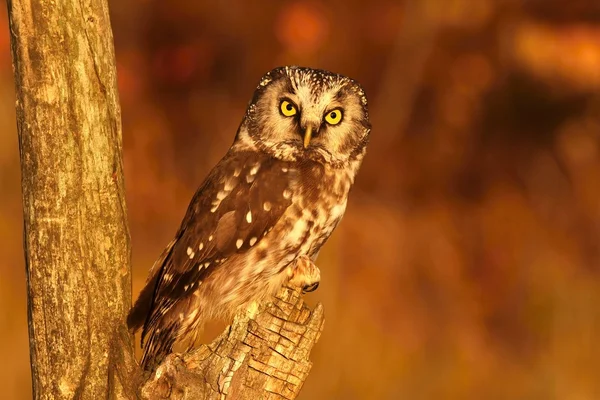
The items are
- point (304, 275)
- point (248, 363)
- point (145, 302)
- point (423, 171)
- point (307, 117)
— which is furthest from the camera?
point (423, 171)

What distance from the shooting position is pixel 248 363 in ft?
9.00

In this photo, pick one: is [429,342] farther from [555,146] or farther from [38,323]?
[38,323]

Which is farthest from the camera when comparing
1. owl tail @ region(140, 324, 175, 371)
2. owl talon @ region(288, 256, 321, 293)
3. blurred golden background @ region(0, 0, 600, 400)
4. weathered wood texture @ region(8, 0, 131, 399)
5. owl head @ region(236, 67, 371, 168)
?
blurred golden background @ region(0, 0, 600, 400)

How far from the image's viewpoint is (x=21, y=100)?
271 cm

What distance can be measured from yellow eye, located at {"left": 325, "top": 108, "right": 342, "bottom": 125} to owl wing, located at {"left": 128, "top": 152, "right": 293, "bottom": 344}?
272 millimetres

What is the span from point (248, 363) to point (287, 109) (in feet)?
3.97

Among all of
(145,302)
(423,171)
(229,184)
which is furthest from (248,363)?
(423,171)

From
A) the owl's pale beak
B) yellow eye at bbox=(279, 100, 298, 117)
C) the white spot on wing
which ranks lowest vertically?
the white spot on wing

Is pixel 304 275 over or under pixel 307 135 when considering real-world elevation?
under

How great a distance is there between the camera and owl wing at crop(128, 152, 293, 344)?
3.50 metres

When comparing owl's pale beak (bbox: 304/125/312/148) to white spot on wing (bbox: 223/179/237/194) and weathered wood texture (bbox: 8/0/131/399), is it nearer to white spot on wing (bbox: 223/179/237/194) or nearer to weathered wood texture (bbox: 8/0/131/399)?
white spot on wing (bbox: 223/179/237/194)

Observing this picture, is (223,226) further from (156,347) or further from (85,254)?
(85,254)

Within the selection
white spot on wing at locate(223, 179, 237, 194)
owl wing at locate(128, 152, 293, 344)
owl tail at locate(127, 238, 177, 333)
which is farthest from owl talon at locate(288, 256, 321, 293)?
owl tail at locate(127, 238, 177, 333)

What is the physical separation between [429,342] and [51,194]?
14.2 feet
